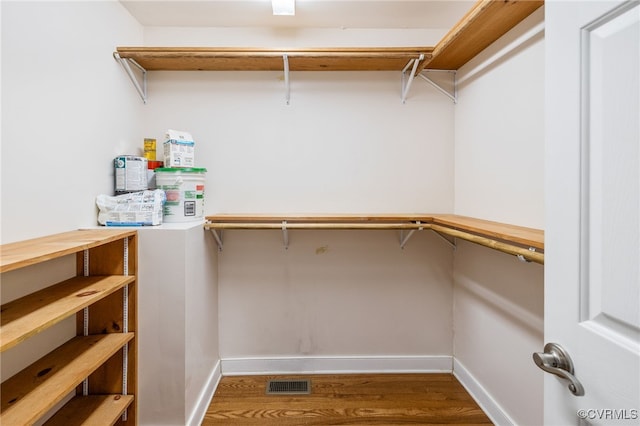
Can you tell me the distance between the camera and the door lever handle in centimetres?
57

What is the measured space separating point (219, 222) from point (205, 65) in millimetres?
910

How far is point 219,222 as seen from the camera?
1.72m

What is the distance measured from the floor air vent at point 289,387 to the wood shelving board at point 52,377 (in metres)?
0.86

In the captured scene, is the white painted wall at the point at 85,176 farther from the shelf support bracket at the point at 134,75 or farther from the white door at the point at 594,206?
the white door at the point at 594,206

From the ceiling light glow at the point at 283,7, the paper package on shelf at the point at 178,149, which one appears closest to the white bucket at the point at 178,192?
the paper package on shelf at the point at 178,149

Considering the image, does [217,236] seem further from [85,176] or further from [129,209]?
[85,176]

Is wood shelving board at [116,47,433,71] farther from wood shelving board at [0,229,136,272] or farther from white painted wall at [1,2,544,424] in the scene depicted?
wood shelving board at [0,229,136,272]

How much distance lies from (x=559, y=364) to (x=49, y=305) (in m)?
1.40

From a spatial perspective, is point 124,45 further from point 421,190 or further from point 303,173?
point 421,190

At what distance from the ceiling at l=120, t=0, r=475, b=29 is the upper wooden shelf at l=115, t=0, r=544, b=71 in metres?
0.25

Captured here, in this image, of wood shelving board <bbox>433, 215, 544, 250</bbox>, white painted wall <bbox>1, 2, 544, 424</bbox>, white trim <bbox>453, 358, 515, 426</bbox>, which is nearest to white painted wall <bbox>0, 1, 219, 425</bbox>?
white painted wall <bbox>1, 2, 544, 424</bbox>

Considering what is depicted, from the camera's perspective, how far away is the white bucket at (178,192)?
1.63 metres

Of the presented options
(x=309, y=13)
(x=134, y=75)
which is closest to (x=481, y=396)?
(x=309, y=13)

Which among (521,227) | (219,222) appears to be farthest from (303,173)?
(521,227)
